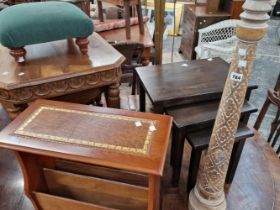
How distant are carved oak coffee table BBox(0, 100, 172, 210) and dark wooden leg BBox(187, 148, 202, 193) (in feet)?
0.64

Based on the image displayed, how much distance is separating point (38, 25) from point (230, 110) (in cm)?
77

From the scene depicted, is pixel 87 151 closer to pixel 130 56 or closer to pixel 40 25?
pixel 40 25

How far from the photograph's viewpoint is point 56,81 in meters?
0.97

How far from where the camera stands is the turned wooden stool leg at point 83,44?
1.09m

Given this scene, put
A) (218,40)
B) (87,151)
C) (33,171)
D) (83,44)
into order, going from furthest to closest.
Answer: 1. (218,40)
2. (83,44)
3. (33,171)
4. (87,151)

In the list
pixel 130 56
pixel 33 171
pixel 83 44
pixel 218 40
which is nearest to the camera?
pixel 33 171

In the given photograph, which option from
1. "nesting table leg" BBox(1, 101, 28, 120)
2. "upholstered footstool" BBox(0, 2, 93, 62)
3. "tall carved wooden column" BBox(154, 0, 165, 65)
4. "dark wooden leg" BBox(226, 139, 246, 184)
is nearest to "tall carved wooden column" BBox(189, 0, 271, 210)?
"dark wooden leg" BBox(226, 139, 246, 184)

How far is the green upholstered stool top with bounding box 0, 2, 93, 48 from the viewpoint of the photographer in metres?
0.93

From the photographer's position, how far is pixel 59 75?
969mm

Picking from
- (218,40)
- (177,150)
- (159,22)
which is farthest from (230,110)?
(218,40)

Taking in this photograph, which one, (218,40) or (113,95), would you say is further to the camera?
(218,40)

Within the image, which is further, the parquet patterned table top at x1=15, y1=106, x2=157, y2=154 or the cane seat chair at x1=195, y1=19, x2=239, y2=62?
the cane seat chair at x1=195, y1=19, x2=239, y2=62

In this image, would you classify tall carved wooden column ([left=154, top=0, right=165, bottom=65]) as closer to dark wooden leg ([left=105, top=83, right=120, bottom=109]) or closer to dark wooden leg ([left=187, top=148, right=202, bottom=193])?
dark wooden leg ([left=105, top=83, right=120, bottom=109])

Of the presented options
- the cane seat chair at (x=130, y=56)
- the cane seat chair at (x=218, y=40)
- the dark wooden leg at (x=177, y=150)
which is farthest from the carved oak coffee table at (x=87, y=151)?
the cane seat chair at (x=218, y=40)
